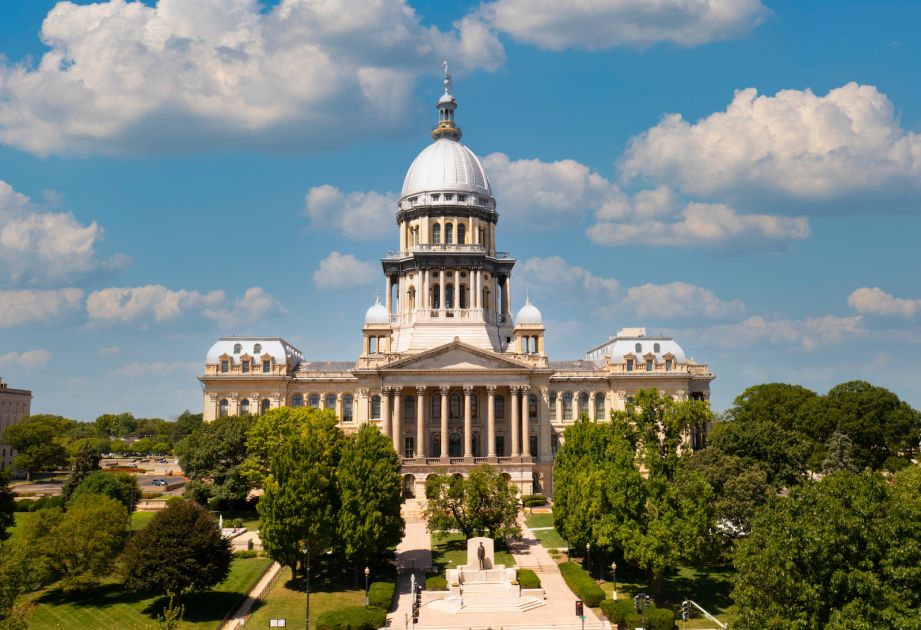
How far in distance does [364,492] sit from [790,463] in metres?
41.5

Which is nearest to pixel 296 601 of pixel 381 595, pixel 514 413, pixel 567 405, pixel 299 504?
pixel 381 595

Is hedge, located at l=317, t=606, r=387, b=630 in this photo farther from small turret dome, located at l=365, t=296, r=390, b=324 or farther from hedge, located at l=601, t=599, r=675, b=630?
small turret dome, located at l=365, t=296, r=390, b=324

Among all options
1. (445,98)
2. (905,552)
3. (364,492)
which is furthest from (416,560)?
(445,98)

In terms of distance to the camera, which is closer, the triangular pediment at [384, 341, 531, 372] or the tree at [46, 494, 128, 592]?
the tree at [46, 494, 128, 592]

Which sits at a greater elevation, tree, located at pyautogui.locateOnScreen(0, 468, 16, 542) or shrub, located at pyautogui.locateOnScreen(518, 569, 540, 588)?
tree, located at pyautogui.locateOnScreen(0, 468, 16, 542)

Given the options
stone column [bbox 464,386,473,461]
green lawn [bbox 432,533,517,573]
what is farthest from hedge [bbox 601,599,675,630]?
stone column [bbox 464,386,473,461]

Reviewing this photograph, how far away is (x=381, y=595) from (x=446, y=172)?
239 ft

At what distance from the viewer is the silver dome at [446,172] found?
119688 mm

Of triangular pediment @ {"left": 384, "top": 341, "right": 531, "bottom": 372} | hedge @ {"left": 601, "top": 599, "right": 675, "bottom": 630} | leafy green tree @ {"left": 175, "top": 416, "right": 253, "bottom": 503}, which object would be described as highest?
triangular pediment @ {"left": 384, "top": 341, "right": 531, "bottom": 372}

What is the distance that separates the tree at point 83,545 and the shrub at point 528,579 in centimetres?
3103

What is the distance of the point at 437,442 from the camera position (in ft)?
347

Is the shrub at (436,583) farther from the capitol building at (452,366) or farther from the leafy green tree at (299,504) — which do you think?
the capitol building at (452,366)

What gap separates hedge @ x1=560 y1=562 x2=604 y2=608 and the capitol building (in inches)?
1260

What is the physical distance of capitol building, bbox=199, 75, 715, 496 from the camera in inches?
3984
